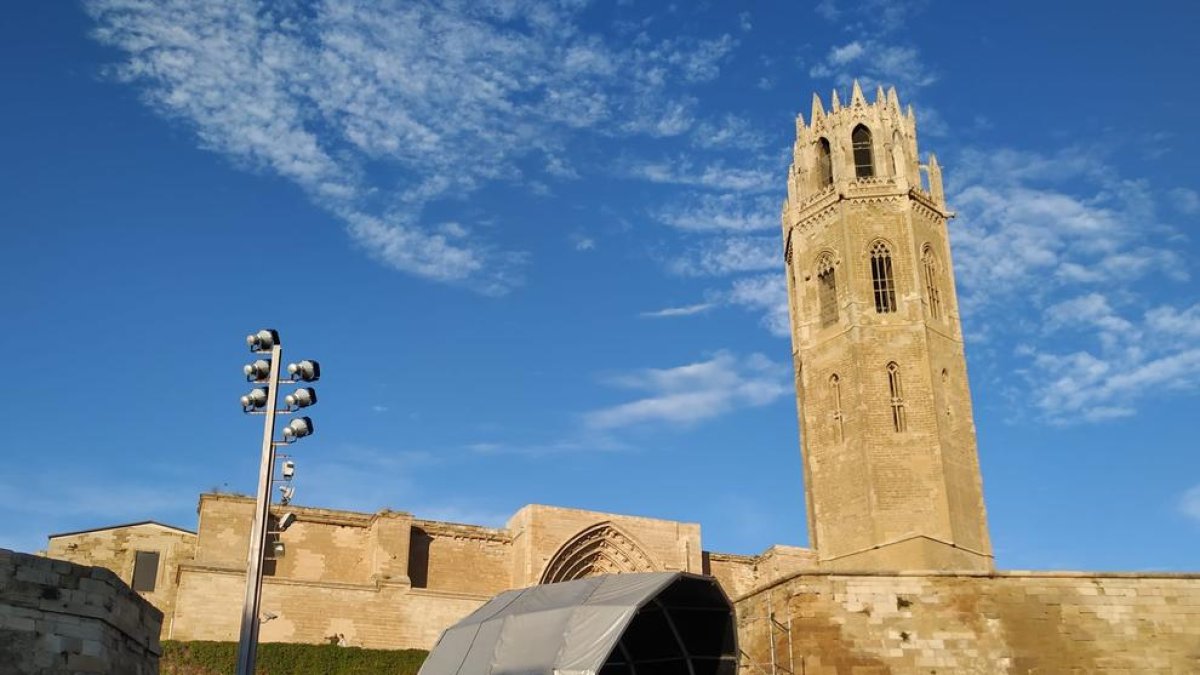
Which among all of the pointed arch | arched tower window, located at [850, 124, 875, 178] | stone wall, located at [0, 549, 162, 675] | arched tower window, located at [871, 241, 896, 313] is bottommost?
stone wall, located at [0, 549, 162, 675]

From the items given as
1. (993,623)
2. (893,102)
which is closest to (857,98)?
(893,102)

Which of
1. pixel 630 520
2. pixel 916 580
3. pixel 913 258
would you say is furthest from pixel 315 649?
pixel 913 258

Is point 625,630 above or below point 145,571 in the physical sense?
below

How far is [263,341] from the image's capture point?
15812 millimetres

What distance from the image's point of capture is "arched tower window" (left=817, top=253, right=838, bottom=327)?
38938 mm

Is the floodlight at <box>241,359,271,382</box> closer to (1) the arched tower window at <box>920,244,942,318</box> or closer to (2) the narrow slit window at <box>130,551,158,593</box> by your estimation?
(2) the narrow slit window at <box>130,551,158,593</box>

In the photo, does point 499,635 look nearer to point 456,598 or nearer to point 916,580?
point 916,580

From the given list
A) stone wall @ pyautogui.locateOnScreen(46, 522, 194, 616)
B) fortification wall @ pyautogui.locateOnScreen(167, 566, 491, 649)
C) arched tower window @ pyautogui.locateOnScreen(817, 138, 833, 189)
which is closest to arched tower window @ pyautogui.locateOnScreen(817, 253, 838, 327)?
arched tower window @ pyautogui.locateOnScreen(817, 138, 833, 189)

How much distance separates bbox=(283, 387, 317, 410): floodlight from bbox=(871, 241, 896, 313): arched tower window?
25899 mm

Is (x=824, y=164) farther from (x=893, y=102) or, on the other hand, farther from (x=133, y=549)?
(x=133, y=549)

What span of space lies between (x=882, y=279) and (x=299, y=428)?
88.8 ft

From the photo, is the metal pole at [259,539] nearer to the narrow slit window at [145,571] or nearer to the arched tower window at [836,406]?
the narrow slit window at [145,571]

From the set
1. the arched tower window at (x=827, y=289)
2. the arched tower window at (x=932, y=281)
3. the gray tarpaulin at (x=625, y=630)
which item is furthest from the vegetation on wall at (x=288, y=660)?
the arched tower window at (x=932, y=281)

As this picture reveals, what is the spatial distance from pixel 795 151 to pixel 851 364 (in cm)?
1023
